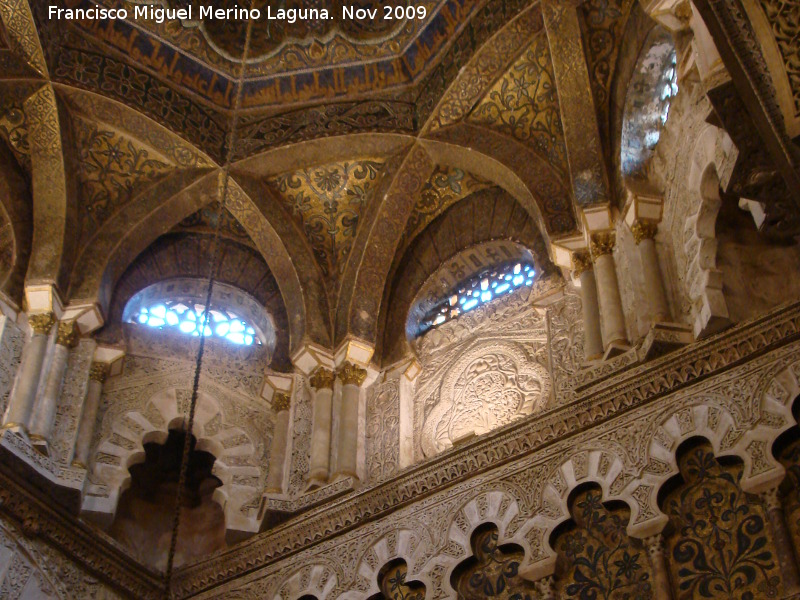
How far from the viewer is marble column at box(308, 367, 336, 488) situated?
989cm

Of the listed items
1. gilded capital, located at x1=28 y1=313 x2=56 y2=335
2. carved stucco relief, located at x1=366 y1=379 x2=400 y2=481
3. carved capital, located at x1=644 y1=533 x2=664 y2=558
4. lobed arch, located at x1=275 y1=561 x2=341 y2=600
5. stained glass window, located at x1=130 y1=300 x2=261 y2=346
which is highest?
stained glass window, located at x1=130 y1=300 x2=261 y2=346

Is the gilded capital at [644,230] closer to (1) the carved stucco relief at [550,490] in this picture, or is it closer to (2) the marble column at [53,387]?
(1) the carved stucco relief at [550,490]

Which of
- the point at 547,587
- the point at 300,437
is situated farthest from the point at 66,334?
the point at 547,587

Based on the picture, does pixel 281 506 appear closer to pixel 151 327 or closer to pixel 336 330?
pixel 336 330

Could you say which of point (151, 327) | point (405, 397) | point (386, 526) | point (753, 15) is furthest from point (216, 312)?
point (753, 15)

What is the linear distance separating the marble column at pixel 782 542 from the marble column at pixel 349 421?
3314 millimetres

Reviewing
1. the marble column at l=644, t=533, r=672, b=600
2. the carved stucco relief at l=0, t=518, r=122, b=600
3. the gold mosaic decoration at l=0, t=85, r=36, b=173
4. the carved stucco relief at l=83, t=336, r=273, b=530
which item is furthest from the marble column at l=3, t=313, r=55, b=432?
the marble column at l=644, t=533, r=672, b=600

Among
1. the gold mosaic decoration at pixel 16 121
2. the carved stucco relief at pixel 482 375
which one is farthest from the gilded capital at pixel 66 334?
the carved stucco relief at pixel 482 375

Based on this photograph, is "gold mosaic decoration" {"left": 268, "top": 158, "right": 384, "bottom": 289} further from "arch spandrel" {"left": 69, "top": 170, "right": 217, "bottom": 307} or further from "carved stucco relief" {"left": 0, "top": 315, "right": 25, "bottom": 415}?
"carved stucco relief" {"left": 0, "top": 315, "right": 25, "bottom": 415}

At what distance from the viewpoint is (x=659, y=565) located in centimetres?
765

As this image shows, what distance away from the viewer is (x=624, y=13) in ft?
32.3

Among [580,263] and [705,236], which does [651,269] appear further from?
[580,263]

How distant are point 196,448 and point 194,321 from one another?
119 centimetres

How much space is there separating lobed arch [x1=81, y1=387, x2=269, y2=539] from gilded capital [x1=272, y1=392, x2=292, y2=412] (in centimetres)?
30
